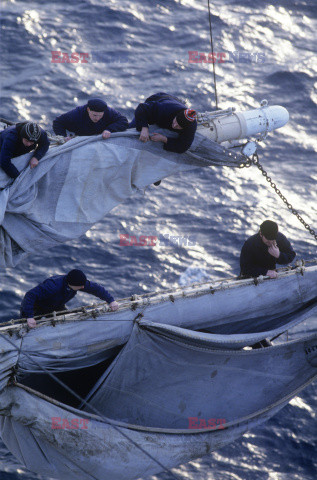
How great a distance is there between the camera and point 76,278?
14.8m

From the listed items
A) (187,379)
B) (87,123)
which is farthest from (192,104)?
(187,379)

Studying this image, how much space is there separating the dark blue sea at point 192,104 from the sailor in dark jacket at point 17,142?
8.63 metres

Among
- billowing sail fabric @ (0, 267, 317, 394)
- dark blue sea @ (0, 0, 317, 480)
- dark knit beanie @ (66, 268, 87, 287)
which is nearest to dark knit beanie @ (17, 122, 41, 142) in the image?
dark knit beanie @ (66, 268, 87, 287)

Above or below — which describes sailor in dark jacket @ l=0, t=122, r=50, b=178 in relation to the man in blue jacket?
above

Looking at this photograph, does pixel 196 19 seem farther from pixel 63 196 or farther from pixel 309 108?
pixel 63 196

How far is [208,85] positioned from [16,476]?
17224mm

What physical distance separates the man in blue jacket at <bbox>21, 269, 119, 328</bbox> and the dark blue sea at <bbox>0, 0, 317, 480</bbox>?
5.70 m

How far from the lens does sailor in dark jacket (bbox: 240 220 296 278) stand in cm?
1535

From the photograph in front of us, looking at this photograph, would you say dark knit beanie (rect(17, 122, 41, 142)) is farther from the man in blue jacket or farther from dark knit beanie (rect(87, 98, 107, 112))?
the man in blue jacket

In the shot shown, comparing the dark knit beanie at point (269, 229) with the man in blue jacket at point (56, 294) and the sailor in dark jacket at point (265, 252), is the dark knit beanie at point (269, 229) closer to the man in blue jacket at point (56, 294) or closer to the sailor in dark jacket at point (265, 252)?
the sailor in dark jacket at point (265, 252)

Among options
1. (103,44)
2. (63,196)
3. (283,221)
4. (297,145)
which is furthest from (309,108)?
(63,196)

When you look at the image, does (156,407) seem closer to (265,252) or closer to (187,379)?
(187,379)

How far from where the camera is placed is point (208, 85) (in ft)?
102

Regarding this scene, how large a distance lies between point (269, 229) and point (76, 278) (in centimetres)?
368
